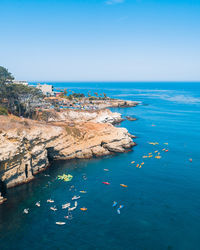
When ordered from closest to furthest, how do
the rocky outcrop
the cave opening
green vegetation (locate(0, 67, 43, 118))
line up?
the cave opening < green vegetation (locate(0, 67, 43, 118)) < the rocky outcrop

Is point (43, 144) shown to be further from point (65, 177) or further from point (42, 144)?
point (65, 177)

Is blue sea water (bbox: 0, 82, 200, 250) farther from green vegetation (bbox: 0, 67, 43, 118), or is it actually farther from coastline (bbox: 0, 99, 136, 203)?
green vegetation (bbox: 0, 67, 43, 118)

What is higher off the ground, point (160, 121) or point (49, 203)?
point (160, 121)

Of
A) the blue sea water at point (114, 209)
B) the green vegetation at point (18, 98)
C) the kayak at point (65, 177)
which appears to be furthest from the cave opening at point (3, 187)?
the green vegetation at point (18, 98)

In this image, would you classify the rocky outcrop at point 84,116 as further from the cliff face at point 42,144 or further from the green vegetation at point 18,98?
the cliff face at point 42,144

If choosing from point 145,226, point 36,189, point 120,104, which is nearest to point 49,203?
point 36,189

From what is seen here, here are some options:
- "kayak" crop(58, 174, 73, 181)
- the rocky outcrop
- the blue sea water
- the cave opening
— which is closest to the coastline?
the cave opening

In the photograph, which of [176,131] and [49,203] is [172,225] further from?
[176,131]
